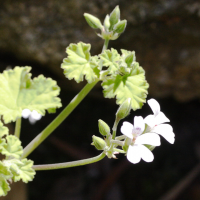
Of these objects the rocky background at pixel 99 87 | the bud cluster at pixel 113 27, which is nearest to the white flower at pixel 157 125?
the bud cluster at pixel 113 27

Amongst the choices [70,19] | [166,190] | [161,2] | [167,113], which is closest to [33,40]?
[70,19]

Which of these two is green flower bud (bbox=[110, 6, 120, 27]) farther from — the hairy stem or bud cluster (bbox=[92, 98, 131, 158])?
bud cluster (bbox=[92, 98, 131, 158])

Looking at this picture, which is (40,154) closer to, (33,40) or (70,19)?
(33,40)

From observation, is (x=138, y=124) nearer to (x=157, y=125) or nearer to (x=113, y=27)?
(x=157, y=125)

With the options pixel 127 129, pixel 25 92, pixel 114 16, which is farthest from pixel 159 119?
pixel 25 92

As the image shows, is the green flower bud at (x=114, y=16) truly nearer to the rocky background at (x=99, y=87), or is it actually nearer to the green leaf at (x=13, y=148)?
the green leaf at (x=13, y=148)

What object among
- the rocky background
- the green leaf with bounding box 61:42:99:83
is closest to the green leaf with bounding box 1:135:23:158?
the green leaf with bounding box 61:42:99:83
